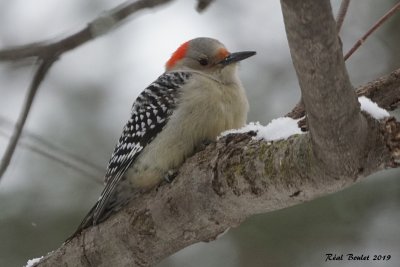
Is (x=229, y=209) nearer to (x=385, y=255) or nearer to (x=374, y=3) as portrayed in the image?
(x=385, y=255)

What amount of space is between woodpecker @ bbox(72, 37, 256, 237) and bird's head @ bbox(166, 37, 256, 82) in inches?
0.5

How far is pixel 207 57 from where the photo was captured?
18.3ft

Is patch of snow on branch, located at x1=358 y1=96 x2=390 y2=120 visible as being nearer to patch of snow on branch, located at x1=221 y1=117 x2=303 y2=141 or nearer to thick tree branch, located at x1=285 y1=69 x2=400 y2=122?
patch of snow on branch, located at x1=221 y1=117 x2=303 y2=141

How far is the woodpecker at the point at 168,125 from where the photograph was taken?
4.48 metres

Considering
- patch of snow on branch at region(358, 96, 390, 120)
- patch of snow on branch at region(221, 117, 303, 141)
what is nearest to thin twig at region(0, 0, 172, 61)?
patch of snow on branch at region(221, 117, 303, 141)

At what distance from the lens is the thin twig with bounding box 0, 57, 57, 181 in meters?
2.71

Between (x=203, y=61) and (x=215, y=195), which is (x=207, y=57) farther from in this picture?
(x=215, y=195)

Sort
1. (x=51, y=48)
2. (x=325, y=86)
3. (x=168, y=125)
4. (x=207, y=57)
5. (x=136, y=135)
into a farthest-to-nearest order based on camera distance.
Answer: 1. (x=207, y=57)
2. (x=136, y=135)
3. (x=168, y=125)
4. (x=51, y=48)
5. (x=325, y=86)

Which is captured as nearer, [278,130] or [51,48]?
[51,48]

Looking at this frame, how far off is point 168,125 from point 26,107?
198 centimetres

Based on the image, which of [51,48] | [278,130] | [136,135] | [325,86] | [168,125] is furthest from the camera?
[136,135]

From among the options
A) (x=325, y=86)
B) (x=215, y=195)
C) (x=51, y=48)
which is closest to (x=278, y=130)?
(x=215, y=195)

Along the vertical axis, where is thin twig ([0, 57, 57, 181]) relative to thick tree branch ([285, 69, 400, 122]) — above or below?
above

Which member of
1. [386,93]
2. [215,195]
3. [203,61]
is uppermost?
[203,61]
